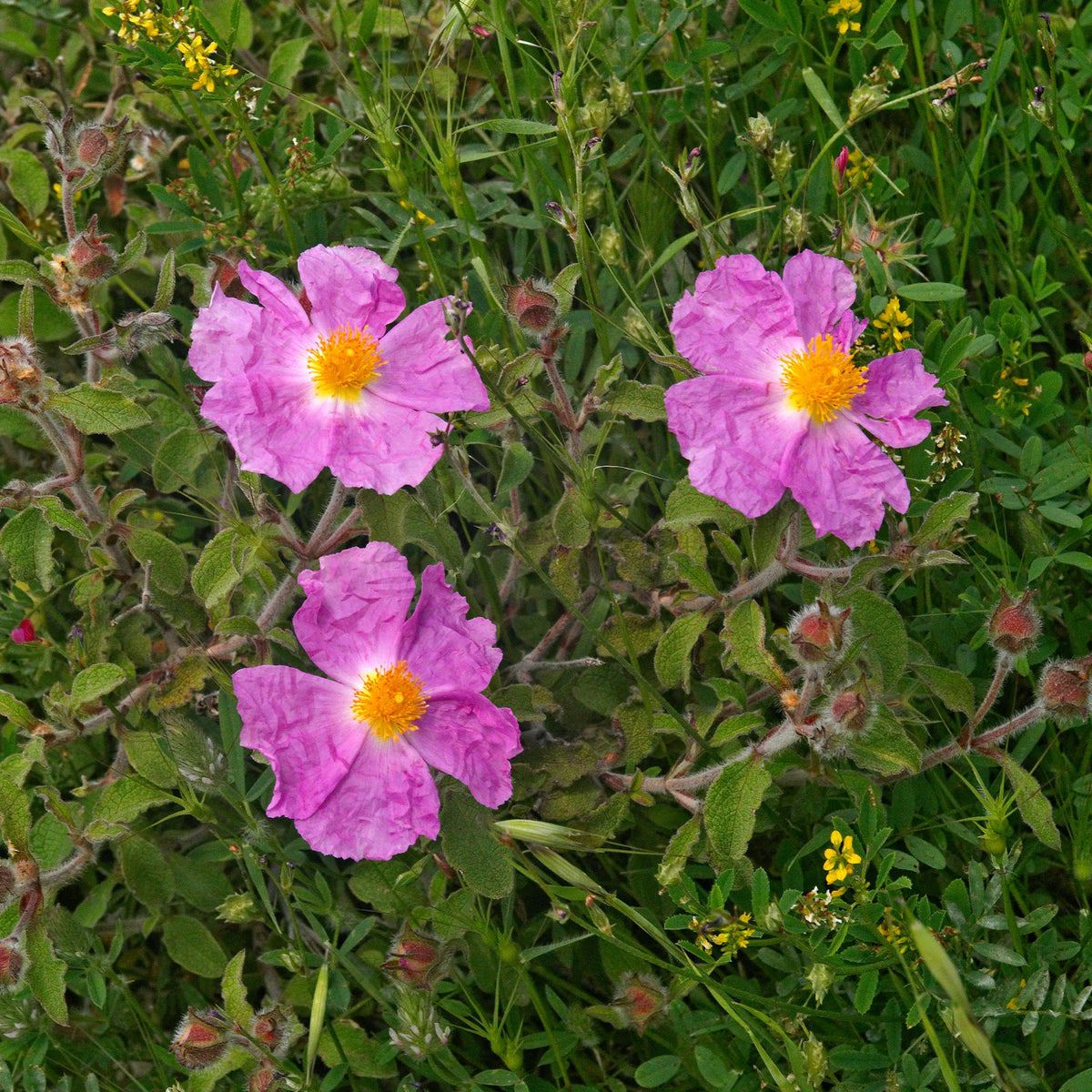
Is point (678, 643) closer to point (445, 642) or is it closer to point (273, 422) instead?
point (445, 642)

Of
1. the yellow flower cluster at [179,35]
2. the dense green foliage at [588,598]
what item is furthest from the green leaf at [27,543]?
the yellow flower cluster at [179,35]

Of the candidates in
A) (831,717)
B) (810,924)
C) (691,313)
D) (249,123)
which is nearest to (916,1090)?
(810,924)

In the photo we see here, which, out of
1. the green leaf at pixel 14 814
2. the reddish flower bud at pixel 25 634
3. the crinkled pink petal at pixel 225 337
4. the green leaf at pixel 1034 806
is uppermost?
the crinkled pink petal at pixel 225 337

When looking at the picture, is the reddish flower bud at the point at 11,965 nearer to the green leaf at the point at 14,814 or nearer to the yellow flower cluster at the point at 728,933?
the green leaf at the point at 14,814

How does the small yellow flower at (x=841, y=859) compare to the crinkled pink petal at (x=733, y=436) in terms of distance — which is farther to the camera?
the small yellow flower at (x=841, y=859)

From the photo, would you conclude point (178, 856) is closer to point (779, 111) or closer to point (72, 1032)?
point (72, 1032)

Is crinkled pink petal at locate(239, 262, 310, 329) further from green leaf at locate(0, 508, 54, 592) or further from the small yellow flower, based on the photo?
the small yellow flower
